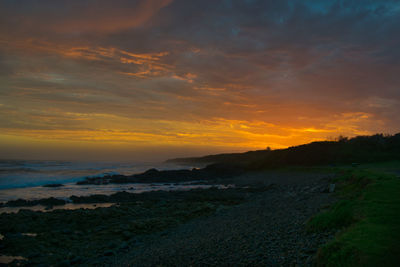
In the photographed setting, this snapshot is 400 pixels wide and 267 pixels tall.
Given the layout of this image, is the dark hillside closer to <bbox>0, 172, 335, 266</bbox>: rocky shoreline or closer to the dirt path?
<bbox>0, 172, 335, 266</bbox>: rocky shoreline

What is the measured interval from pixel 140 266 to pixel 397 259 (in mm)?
5952

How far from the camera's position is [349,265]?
445 cm

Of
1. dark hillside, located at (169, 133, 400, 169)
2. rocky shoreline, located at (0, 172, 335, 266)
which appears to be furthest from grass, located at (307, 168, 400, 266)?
dark hillside, located at (169, 133, 400, 169)

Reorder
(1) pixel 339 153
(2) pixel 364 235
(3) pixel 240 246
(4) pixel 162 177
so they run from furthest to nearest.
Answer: (1) pixel 339 153 < (4) pixel 162 177 < (3) pixel 240 246 < (2) pixel 364 235

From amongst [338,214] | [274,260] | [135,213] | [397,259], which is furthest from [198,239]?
[135,213]

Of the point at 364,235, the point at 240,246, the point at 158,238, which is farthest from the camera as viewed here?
the point at 158,238

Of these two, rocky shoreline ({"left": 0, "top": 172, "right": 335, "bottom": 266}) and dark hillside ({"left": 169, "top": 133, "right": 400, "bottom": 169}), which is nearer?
rocky shoreline ({"left": 0, "top": 172, "right": 335, "bottom": 266})

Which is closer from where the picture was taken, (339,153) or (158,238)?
(158,238)

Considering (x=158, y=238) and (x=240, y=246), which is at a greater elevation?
(x=240, y=246)

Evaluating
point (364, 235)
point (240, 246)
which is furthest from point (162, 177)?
point (364, 235)

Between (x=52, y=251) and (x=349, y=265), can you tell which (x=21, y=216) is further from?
(x=349, y=265)

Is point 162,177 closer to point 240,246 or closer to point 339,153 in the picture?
point 339,153

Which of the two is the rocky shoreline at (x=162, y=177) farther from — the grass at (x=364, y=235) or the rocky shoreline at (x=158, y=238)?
the grass at (x=364, y=235)

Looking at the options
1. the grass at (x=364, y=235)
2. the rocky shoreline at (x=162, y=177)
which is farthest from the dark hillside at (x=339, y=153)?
the grass at (x=364, y=235)
